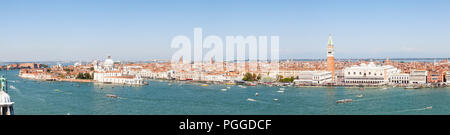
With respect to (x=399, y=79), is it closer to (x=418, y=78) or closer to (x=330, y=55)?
(x=418, y=78)

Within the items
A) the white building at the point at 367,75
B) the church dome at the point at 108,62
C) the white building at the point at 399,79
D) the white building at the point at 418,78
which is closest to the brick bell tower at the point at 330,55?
the white building at the point at 367,75

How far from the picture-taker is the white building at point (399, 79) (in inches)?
492

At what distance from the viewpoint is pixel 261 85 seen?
12461mm

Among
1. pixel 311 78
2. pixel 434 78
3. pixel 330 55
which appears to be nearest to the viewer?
pixel 434 78

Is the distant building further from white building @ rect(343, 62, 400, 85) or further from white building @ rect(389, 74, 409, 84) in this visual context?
white building @ rect(343, 62, 400, 85)

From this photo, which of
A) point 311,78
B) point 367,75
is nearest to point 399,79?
point 367,75

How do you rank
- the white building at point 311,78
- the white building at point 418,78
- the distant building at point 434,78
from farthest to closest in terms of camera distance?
the white building at point 311,78, the distant building at point 434,78, the white building at point 418,78

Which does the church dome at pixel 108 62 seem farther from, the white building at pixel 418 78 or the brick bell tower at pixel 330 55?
the white building at pixel 418 78

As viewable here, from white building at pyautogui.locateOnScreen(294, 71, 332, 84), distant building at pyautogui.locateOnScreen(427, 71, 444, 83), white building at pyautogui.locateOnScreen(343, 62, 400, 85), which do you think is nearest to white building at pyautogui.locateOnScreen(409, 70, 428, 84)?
distant building at pyautogui.locateOnScreen(427, 71, 444, 83)

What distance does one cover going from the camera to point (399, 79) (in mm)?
12594
